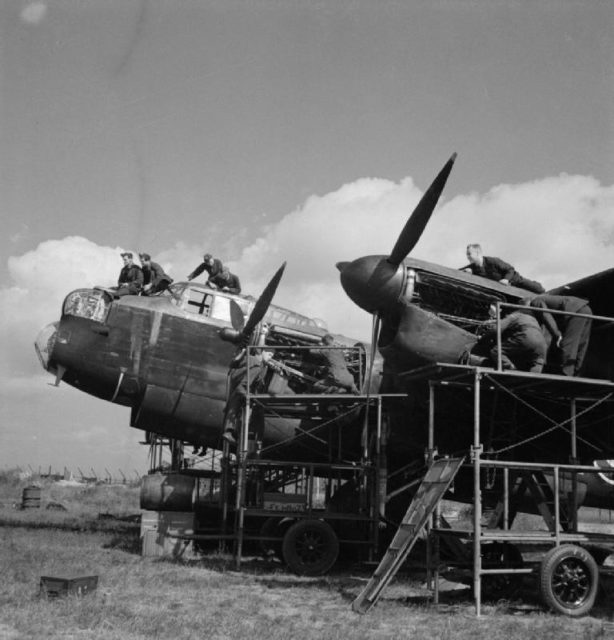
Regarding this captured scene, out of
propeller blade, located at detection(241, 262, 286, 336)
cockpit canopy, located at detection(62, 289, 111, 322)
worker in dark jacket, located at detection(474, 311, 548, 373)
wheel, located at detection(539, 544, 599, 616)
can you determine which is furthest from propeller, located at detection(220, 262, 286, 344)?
wheel, located at detection(539, 544, 599, 616)

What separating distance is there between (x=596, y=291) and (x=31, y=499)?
2562 cm

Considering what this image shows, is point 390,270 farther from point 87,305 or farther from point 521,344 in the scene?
point 87,305

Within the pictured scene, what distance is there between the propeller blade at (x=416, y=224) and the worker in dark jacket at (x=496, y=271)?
1.85m

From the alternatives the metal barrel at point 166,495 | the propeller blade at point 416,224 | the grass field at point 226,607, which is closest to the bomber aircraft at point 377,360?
the propeller blade at point 416,224

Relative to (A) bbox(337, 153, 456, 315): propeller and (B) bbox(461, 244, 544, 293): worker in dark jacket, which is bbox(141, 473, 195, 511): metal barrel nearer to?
(A) bbox(337, 153, 456, 315): propeller

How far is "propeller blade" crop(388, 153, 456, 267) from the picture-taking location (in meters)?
12.5

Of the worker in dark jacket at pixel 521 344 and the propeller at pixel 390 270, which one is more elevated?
the propeller at pixel 390 270

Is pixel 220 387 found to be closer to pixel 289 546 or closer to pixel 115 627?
pixel 289 546

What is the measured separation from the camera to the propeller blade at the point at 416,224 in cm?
1248

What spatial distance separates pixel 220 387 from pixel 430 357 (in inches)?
247

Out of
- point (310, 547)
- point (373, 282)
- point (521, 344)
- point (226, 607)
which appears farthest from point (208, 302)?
point (226, 607)

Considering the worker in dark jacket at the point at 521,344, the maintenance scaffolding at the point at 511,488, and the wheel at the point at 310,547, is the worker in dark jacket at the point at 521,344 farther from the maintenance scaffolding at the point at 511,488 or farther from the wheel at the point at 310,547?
the wheel at the point at 310,547

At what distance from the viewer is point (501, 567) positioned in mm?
12133

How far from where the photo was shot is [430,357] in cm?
1252
